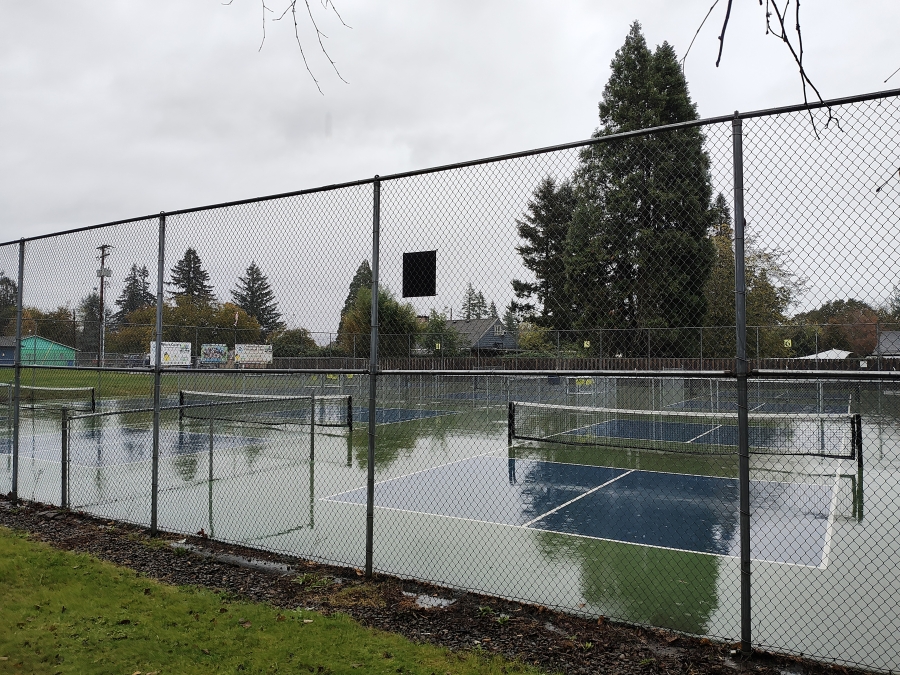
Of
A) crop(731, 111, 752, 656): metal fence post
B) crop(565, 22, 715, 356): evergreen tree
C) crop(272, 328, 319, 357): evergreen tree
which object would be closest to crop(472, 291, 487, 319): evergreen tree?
crop(565, 22, 715, 356): evergreen tree

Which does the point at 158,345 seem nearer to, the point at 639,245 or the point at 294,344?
the point at 294,344

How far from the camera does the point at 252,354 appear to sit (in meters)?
7.15

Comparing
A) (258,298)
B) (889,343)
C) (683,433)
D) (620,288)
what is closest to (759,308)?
(620,288)

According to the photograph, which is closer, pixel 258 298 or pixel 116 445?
pixel 258 298

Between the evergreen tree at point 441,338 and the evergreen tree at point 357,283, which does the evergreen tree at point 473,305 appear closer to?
the evergreen tree at point 441,338

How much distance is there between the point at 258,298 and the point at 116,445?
9196 millimetres

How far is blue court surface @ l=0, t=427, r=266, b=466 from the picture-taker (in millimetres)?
11867

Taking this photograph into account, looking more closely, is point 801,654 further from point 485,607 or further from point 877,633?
point 485,607

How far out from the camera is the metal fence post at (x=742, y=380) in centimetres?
363

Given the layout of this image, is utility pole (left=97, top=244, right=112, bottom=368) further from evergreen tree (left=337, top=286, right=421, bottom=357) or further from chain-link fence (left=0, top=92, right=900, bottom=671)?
evergreen tree (left=337, top=286, right=421, bottom=357)

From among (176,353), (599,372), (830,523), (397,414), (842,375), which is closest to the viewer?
(842,375)

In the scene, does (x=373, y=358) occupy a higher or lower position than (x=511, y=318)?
lower

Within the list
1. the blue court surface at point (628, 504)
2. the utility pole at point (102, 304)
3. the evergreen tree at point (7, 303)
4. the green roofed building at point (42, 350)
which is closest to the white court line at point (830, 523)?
the blue court surface at point (628, 504)

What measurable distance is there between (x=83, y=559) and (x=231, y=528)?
1.91 meters
